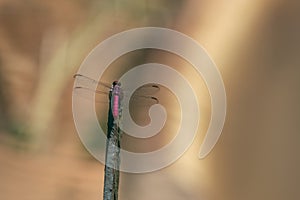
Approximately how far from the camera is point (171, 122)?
124 cm

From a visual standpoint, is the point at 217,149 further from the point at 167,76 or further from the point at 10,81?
the point at 10,81

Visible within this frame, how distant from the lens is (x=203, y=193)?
122 centimetres

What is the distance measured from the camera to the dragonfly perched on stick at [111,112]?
3.91 feet

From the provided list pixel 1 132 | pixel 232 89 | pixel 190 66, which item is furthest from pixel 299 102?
pixel 1 132

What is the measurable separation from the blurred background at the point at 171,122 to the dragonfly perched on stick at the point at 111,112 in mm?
20

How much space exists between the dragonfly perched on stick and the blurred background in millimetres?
20

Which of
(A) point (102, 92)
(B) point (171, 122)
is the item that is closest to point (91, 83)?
(A) point (102, 92)

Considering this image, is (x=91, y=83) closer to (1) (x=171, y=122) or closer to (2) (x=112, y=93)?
(2) (x=112, y=93)

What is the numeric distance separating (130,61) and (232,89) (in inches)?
10.0

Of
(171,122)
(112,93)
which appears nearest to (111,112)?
(112,93)

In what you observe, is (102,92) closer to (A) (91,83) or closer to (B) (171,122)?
(A) (91,83)

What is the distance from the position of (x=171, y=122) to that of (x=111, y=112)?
0.15 m

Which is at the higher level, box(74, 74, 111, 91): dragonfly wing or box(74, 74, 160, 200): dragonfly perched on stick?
box(74, 74, 111, 91): dragonfly wing

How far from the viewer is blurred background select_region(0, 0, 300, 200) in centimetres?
119
